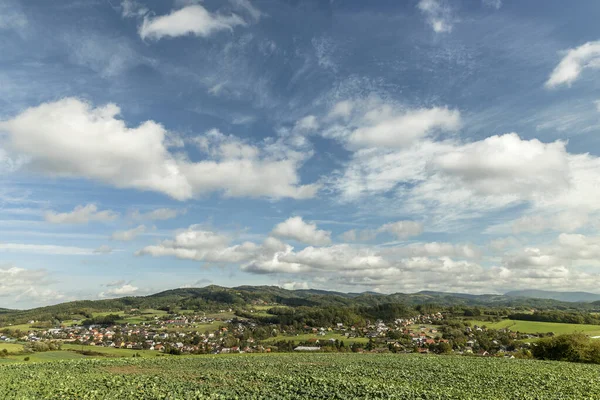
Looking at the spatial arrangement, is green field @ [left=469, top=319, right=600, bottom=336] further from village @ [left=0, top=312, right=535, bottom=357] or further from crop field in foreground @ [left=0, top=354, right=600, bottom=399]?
crop field in foreground @ [left=0, top=354, right=600, bottom=399]

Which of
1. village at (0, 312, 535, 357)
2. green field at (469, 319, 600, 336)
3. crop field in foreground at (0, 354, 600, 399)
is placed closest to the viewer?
crop field in foreground at (0, 354, 600, 399)

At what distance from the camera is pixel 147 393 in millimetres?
26781

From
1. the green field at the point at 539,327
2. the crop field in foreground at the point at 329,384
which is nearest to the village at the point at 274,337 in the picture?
the green field at the point at 539,327

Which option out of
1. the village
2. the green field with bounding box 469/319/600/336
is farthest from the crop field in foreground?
the green field with bounding box 469/319/600/336

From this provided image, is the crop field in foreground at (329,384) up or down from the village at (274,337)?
up

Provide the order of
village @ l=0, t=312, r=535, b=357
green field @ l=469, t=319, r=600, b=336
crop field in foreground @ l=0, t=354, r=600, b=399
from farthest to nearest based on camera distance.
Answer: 1. green field @ l=469, t=319, r=600, b=336
2. village @ l=0, t=312, r=535, b=357
3. crop field in foreground @ l=0, t=354, r=600, b=399

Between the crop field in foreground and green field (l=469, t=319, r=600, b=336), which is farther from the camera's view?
green field (l=469, t=319, r=600, b=336)

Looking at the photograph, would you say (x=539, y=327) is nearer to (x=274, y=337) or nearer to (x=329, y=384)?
(x=274, y=337)

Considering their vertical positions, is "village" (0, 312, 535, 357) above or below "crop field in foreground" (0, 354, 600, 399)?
below

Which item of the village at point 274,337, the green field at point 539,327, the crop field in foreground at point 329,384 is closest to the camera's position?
the crop field in foreground at point 329,384

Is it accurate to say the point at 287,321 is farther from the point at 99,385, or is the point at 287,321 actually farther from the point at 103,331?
the point at 99,385

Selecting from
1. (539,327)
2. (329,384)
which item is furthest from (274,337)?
(329,384)

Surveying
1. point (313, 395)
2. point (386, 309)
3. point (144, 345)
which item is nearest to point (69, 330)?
point (144, 345)

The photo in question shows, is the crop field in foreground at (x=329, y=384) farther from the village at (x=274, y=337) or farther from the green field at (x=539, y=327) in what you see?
the green field at (x=539, y=327)
